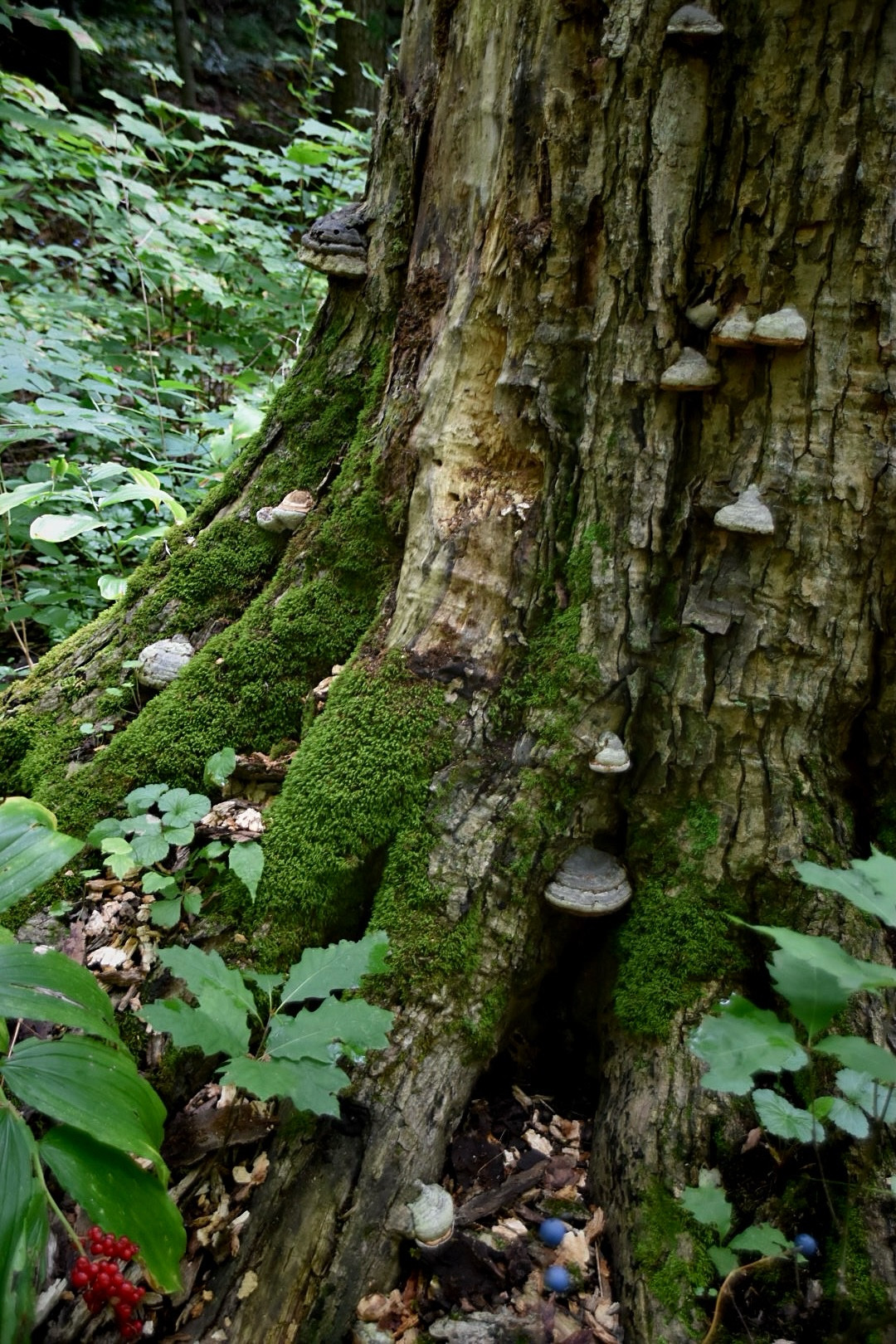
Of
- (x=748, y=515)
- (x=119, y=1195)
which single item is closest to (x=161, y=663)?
(x=119, y=1195)

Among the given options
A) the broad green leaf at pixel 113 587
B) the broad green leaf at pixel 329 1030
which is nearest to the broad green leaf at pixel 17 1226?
the broad green leaf at pixel 329 1030

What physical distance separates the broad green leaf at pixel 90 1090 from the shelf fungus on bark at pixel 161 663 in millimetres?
1973

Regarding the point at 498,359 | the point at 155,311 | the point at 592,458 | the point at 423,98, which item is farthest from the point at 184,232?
the point at 592,458

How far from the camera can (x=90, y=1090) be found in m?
1.96

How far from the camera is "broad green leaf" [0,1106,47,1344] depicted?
1.66m

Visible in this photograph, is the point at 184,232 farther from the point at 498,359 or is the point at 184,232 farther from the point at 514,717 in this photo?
the point at 514,717

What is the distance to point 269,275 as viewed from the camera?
9188mm

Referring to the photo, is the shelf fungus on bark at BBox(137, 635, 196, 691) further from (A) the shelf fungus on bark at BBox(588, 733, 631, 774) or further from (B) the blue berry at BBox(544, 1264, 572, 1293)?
(B) the blue berry at BBox(544, 1264, 572, 1293)

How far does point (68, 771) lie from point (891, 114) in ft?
13.2

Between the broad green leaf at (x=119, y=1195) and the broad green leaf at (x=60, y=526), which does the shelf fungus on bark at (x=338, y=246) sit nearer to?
the broad green leaf at (x=60, y=526)

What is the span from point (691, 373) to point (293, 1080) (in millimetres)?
2577

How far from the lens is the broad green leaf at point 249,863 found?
2844 mm

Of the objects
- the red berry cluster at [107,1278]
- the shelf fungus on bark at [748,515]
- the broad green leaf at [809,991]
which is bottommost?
the red berry cluster at [107,1278]

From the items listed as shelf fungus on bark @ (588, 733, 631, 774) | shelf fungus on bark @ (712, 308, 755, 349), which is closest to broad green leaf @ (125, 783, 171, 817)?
shelf fungus on bark @ (588, 733, 631, 774)
